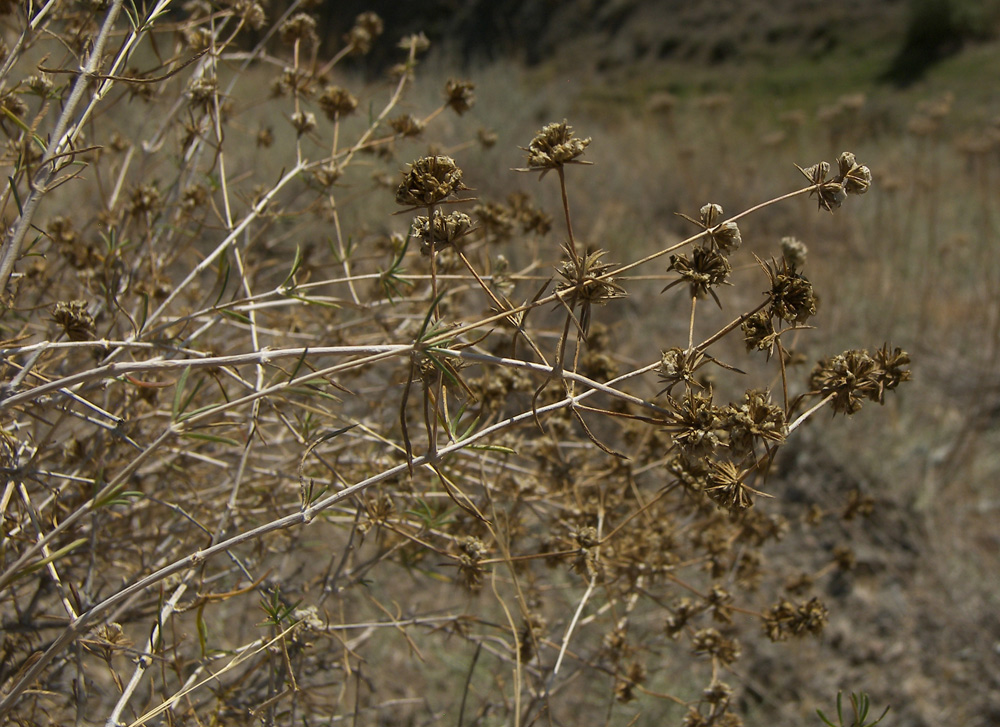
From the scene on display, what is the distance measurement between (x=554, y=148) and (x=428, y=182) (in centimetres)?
16

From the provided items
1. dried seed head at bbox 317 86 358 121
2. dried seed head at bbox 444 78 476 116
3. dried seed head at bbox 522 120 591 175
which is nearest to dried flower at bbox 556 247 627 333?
dried seed head at bbox 522 120 591 175

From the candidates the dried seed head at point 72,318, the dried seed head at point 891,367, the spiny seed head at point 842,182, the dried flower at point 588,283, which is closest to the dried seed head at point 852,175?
the spiny seed head at point 842,182

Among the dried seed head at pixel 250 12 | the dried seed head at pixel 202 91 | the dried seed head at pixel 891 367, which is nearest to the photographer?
the dried seed head at pixel 891 367

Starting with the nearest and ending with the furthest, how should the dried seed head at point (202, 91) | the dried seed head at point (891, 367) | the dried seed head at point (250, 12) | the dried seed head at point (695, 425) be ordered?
the dried seed head at point (695, 425) < the dried seed head at point (891, 367) < the dried seed head at point (202, 91) < the dried seed head at point (250, 12)

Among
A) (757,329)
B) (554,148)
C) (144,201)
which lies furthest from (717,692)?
(144,201)

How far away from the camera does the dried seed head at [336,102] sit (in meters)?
1.38

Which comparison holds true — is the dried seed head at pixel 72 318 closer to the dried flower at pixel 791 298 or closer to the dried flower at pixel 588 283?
the dried flower at pixel 588 283

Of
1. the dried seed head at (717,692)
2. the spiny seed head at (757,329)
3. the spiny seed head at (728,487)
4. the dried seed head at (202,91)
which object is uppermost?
the dried seed head at (202,91)

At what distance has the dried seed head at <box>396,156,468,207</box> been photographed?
81 cm

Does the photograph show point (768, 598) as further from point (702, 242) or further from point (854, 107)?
point (854, 107)

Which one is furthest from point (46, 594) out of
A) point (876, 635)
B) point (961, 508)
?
point (961, 508)

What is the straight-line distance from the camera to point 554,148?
838 mm

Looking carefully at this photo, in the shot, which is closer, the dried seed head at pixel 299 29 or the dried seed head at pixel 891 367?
the dried seed head at pixel 891 367

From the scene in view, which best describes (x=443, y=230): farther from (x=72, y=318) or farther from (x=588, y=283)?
(x=72, y=318)
